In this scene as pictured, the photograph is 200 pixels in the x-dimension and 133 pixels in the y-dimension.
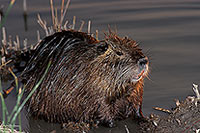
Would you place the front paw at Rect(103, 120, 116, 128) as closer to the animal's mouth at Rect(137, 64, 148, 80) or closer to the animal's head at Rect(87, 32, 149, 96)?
the animal's head at Rect(87, 32, 149, 96)

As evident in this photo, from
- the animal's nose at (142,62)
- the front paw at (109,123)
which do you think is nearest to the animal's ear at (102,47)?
the animal's nose at (142,62)

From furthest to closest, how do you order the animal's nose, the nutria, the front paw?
the front paw → the nutria → the animal's nose

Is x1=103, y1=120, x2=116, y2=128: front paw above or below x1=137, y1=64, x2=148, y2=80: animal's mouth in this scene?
below

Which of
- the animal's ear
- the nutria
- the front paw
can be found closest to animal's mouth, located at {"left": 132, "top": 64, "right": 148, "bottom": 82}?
the nutria

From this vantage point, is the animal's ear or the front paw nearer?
the animal's ear

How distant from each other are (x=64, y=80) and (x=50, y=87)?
6.6 inches

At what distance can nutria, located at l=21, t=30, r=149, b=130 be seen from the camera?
3.34m

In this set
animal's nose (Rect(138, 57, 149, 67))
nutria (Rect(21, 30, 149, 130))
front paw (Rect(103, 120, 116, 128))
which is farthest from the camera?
front paw (Rect(103, 120, 116, 128))

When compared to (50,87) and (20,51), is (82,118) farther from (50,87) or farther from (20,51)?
(20,51)

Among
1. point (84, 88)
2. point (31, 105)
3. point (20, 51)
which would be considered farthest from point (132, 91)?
point (20, 51)

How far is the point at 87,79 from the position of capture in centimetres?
347

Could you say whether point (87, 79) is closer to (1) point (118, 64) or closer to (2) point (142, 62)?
(1) point (118, 64)

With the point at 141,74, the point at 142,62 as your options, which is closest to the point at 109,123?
the point at 141,74

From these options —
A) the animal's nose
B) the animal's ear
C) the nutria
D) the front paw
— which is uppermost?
the animal's ear
